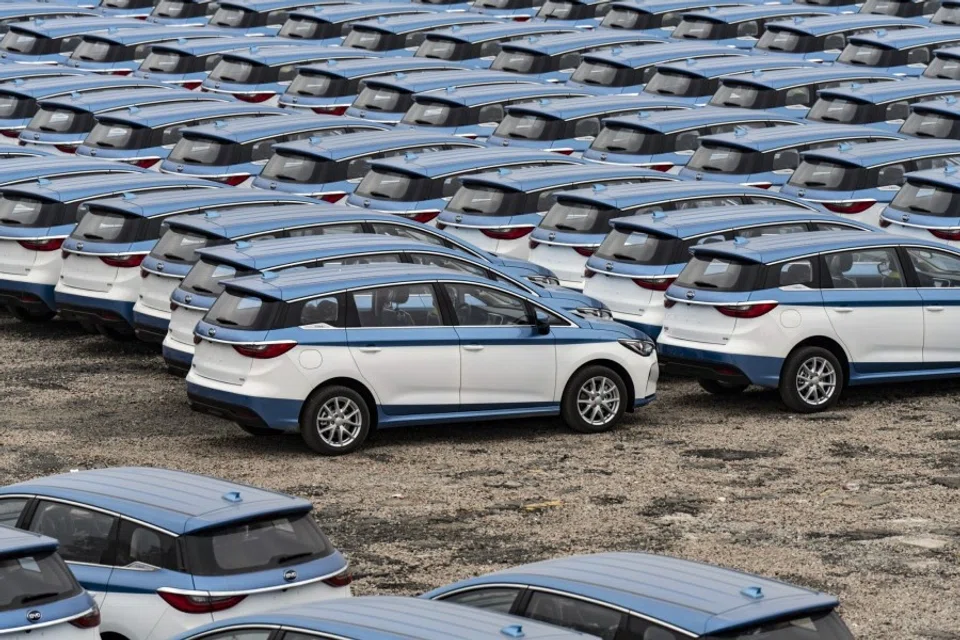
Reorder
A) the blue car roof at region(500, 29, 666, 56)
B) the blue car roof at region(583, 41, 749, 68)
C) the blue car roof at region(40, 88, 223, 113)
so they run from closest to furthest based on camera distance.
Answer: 1. the blue car roof at region(40, 88, 223, 113)
2. the blue car roof at region(583, 41, 749, 68)
3. the blue car roof at region(500, 29, 666, 56)

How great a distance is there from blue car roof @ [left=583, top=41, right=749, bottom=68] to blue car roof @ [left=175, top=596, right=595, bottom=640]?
21.3 m

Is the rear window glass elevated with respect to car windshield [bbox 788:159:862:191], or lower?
lower

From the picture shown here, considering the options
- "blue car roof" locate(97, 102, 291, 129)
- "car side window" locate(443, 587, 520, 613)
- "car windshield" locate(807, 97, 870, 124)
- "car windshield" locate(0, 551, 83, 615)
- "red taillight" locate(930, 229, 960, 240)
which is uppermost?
"car windshield" locate(807, 97, 870, 124)

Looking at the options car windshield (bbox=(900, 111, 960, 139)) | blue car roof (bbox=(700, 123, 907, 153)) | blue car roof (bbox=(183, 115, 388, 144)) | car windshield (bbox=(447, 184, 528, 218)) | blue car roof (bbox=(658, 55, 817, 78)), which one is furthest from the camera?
blue car roof (bbox=(658, 55, 817, 78))

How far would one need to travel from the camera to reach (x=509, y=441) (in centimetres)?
1557

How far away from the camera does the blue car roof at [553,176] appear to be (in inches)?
781

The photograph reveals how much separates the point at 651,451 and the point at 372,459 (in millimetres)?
2150

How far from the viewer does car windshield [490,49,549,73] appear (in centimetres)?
3016

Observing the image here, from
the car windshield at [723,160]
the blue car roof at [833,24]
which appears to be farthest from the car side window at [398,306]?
the blue car roof at [833,24]

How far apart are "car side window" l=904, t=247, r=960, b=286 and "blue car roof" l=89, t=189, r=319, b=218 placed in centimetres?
595

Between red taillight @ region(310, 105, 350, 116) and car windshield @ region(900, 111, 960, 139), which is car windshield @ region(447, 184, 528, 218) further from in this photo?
red taillight @ region(310, 105, 350, 116)

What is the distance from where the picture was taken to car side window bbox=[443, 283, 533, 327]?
605 inches

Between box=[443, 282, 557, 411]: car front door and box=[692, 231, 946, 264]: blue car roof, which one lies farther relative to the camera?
box=[692, 231, 946, 264]: blue car roof

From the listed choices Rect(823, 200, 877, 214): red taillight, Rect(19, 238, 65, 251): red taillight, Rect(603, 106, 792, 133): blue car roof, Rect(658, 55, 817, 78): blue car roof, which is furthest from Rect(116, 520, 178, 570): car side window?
Rect(658, 55, 817, 78): blue car roof
